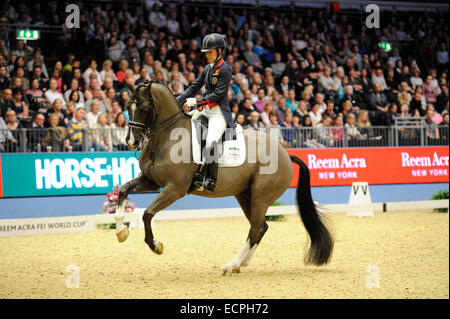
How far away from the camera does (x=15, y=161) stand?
412 inches

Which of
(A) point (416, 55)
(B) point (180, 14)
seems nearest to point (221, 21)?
(B) point (180, 14)

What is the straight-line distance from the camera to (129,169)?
452 inches

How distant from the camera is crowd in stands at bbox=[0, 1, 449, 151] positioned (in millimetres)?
11445

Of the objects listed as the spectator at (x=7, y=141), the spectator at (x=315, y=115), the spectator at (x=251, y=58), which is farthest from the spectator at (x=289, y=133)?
the spectator at (x=7, y=141)

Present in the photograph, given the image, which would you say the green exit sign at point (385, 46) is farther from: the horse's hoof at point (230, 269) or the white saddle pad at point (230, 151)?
the horse's hoof at point (230, 269)

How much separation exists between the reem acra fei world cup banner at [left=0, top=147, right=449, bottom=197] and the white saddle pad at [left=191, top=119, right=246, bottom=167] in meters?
4.83

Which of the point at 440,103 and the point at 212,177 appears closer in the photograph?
the point at 212,177

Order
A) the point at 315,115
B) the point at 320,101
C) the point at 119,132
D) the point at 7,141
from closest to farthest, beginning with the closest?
1. the point at 7,141
2. the point at 119,132
3. the point at 315,115
4. the point at 320,101

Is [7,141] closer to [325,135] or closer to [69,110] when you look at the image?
[69,110]

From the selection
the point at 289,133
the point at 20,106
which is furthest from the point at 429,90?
the point at 20,106

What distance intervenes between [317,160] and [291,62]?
3720mm

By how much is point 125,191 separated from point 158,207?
0.39 m

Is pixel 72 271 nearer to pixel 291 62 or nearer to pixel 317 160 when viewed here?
pixel 317 160

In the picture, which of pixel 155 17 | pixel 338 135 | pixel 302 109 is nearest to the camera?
pixel 338 135
